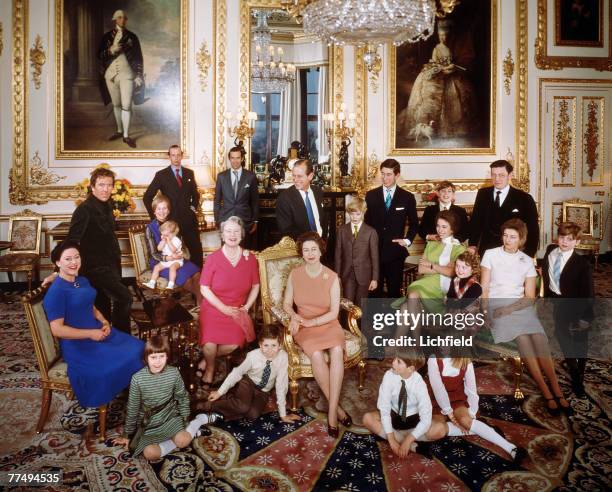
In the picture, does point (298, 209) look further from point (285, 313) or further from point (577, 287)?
point (577, 287)

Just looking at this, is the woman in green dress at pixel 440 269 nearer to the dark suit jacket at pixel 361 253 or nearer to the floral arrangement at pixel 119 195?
the dark suit jacket at pixel 361 253

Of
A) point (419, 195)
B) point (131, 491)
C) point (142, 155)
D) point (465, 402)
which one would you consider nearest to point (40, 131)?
point (142, 155)

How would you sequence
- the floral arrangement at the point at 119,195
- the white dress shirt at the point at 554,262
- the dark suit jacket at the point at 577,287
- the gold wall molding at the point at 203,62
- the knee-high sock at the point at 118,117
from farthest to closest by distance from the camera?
the gold wall molding at the point at 203,62
the knee-high sock at the point at 118,117
the floral arrangement at the point at 119,195
the white dress shirt at the point at 554,262
the dark suit jacket at the point at 577,287

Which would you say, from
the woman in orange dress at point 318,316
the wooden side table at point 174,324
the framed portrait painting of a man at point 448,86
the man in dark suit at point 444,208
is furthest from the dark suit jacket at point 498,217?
the framed portrait painting of a man at point 448,86

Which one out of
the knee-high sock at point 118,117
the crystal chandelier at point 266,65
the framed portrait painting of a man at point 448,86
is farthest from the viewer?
the framed portrait painting of a man at point 448,86

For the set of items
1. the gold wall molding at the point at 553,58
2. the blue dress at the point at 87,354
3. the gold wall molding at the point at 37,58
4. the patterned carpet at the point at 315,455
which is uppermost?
the gold wall molding at the point at 553,58

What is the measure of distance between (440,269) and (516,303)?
0.71m

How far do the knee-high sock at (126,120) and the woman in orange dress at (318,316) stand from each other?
15.5 ft

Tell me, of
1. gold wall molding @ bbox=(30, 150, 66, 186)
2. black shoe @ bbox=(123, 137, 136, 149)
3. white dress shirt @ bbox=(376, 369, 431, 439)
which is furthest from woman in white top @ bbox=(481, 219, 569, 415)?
gold wall molding @ bbox=(30, 150, 66, 186)

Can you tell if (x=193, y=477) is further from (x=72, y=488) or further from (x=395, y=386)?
(x=395, y=386)

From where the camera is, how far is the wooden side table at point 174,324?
161 inches

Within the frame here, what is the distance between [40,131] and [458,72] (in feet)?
20.8

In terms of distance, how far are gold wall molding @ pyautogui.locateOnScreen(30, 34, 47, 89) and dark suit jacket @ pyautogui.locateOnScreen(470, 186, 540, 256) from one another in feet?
20.3

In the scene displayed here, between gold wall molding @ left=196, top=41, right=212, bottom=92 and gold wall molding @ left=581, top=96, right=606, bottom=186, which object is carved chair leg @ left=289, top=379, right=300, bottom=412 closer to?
gold wall molding @ left=196, top=41, right=212, bottom=92
